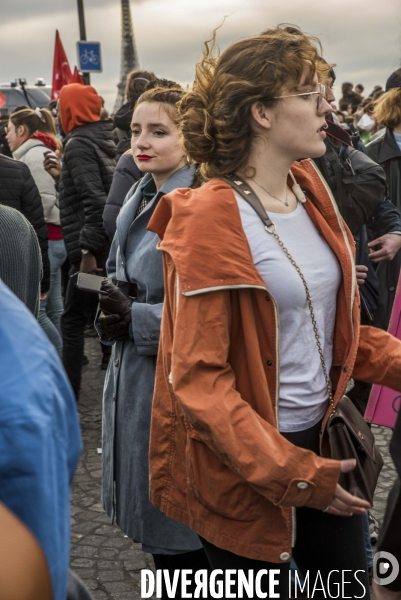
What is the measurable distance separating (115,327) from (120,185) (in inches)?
66.3

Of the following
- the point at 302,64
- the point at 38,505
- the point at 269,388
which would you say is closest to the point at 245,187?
the point at 302,64

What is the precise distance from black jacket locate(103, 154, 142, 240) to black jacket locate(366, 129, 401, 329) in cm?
157

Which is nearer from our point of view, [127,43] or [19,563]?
[19,563]

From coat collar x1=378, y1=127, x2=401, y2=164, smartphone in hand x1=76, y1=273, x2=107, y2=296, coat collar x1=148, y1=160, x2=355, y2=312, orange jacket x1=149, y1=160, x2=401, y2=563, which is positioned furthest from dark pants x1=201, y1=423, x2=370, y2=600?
coat collar x1=378, y1=127, x2=401, y2=164

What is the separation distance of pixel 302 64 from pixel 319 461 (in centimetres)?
106

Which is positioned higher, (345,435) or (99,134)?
(99,134)

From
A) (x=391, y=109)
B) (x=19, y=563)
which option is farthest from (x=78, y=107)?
(x=19, y=563)

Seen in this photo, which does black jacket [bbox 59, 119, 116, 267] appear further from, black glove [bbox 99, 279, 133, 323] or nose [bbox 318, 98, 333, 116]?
nose [bbox 318, 98, 333, 116]

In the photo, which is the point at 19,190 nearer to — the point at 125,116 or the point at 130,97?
the point at 125,116

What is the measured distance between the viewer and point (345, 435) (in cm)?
215

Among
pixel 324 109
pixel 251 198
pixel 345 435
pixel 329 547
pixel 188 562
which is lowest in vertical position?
pixel 188 562

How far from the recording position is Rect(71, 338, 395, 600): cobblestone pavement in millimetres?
3570

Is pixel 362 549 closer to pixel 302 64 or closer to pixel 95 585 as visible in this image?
pixel 302 64

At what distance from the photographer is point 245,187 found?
2.15m
